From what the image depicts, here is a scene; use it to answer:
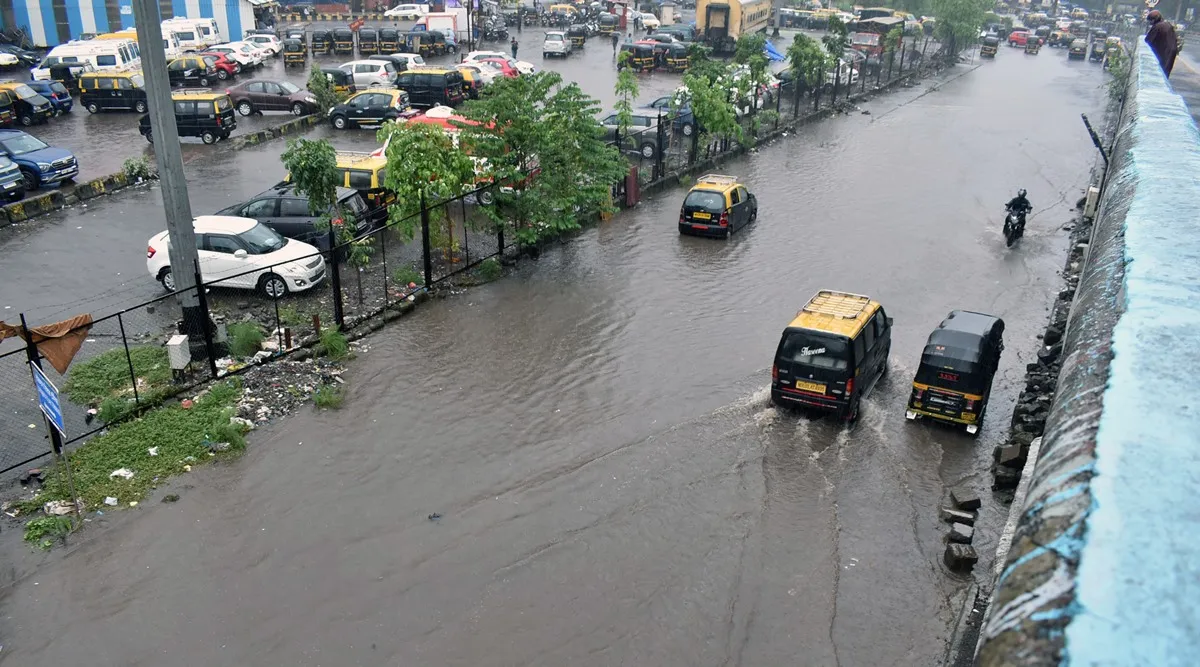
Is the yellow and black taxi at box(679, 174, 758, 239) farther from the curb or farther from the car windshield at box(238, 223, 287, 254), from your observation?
the curb

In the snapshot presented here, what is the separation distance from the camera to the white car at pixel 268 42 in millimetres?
49875

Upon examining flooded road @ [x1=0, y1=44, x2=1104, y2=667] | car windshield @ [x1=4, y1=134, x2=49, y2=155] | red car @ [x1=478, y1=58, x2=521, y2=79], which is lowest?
flooded road @ [x1=0, y1=44, x2=1104, y2=667]

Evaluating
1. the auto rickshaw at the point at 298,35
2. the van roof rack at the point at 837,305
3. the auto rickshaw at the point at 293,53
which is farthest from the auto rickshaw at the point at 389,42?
the van roof rack at the point at 837,305

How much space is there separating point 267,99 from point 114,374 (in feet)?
78.1

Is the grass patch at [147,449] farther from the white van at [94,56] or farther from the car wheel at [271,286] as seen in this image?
the white van at [94,56]

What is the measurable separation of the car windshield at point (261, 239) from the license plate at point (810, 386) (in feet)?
35.3

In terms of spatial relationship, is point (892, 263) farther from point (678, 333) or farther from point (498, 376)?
point (498, 376)

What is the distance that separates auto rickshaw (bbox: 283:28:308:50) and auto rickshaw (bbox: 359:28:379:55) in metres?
3.16

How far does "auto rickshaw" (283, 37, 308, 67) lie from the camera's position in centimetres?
4838

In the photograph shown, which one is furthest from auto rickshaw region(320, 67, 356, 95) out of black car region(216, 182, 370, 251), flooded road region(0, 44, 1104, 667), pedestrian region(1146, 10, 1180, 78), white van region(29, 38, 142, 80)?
pedestrian region(1146, 10, 1180, 78)

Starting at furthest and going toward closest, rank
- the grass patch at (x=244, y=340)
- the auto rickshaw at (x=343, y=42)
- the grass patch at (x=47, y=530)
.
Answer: the auto rickshaw at (x=343, y=42) → the grass patch at (x=244, y=340) → the grass patch at (x=47, y=530)

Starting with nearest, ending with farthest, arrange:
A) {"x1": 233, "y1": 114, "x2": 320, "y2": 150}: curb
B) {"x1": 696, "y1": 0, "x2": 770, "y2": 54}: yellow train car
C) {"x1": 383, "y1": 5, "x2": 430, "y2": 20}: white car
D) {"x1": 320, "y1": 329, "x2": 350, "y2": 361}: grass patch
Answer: {"x1": 320, "y1": 329, "x2": 350, "y2": 361}: grass patch < {"x1": 233, "y1": 114, "x2": 320, "y2": 150}: curb < {"x1": 696, "y1": 0, "x2": 770, "y2": 54}: yellow train car < {"x1": 383, "y1": 5, "x2": 430, "y2": 20}: white car

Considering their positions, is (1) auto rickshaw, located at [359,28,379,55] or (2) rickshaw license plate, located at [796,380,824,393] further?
(1) auto rickshaw, located at [359,28,379,55]

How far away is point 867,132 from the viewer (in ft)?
127
